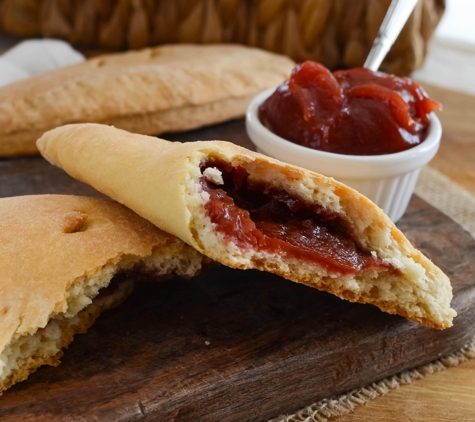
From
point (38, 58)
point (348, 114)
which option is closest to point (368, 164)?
point (348, 114)

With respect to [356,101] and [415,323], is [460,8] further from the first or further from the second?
[415,323]

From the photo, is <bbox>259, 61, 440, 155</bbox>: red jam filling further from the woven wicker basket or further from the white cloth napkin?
the white cloth napkin

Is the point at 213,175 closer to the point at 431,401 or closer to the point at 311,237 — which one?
the point at 311,237

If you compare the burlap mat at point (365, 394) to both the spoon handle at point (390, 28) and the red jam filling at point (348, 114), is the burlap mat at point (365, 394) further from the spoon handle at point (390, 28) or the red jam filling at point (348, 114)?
the spoon handle at point (390, 28)

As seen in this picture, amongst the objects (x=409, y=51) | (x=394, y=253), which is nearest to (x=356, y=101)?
(x=394, y=253)

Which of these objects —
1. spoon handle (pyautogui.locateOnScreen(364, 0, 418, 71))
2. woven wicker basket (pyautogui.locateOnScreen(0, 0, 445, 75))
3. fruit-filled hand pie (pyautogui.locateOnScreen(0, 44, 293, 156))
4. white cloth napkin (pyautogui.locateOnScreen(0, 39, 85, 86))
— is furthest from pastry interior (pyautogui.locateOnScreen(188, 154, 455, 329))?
woven wicker basket (pyautogui.locateOnScreen(0, 0, 445, 75))

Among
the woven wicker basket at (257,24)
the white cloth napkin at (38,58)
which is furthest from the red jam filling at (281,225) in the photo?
the woven wicker basket at (257,24)

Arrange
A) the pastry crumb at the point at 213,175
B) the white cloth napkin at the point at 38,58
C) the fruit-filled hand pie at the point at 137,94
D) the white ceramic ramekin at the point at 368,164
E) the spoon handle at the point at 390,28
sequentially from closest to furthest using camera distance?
the pastry crumb at the point at 213,175 → the white ceramic ramekin at the point at 368,164 → the spoon handle at the point at 390,28 → the fruit-filled hand pie at the point at 137,94 → the white cloth napkin at the point at 38,58
